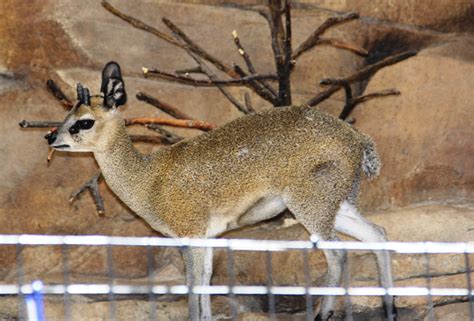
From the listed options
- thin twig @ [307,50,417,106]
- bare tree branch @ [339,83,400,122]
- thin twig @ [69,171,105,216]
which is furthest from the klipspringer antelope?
thin twig @ [307,50,417,106]

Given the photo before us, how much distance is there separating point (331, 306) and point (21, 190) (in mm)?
3365

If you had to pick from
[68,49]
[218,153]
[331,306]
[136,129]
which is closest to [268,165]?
[218,153]

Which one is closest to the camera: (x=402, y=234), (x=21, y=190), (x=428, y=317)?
(x=428, y=317)

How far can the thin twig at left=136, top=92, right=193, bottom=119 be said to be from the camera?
9.85 metres

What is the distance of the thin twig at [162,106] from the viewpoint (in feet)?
32.3

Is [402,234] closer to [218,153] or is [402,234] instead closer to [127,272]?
[218,153]

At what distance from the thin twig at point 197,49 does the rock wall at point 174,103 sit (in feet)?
1.64

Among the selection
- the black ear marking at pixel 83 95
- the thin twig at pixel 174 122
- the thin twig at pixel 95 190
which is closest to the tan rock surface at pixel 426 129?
the thin twig at pixel 174 122

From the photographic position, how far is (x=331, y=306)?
8672 mm

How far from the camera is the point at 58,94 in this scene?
9.89 meters

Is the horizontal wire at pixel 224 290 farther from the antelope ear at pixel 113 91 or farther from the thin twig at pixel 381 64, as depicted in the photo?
the thin twig at pixel 381 64

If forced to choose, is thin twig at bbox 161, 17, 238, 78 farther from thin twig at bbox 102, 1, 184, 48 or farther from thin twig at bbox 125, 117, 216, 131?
thin twig at bbox 125, 117, 216, 131

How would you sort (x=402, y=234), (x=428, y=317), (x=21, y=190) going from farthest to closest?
(x=21, y=190) < (x=402, y=234) < (x=428, y=317)

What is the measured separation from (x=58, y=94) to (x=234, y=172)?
7.01ft
